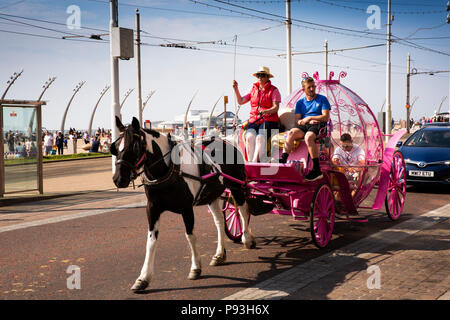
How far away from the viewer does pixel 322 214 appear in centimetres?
680

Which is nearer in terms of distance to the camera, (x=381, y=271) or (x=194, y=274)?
(x=194, y=274)

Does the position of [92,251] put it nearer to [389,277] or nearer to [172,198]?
[172,198]

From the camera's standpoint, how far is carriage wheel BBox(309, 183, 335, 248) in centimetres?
672

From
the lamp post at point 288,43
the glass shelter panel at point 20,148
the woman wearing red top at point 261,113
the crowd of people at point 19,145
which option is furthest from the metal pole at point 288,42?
the woman wearing red top at point 261,113

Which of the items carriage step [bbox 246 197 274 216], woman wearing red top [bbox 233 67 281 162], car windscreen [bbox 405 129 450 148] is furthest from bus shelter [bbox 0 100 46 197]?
car windscreen [bbox 405 129 450 148]

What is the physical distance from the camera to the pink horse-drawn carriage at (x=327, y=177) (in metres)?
6.77

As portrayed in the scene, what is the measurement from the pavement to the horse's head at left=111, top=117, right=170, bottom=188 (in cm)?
162

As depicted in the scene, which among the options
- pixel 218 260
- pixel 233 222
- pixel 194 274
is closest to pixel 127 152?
pixel 194 274

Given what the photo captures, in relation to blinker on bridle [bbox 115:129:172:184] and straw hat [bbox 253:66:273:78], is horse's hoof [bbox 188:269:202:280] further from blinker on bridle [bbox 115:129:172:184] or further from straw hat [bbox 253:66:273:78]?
straw hat [bbox 253:66:273:78]

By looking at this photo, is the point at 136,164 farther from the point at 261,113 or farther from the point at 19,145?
the point at 19,145

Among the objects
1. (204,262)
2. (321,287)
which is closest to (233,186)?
(204,262)

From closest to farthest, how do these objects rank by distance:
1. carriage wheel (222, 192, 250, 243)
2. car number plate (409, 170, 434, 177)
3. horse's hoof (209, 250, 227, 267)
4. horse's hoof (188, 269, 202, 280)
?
horse's hoof (188, 269, 202, 280)
horse's hoof (209, 250, 227, 267)
carriage wheel (222, 192, 250, 243)
car number plate (409, 170, 434, 177)

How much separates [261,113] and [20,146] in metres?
8.48

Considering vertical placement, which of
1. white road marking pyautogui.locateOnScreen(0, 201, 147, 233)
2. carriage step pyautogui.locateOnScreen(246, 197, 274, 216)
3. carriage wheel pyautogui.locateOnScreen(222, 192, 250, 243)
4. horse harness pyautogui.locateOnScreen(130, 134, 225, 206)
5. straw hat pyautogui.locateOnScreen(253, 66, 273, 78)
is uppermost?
straw hat pyautogui.locateOnScreen(253, 66, 273, 78)
